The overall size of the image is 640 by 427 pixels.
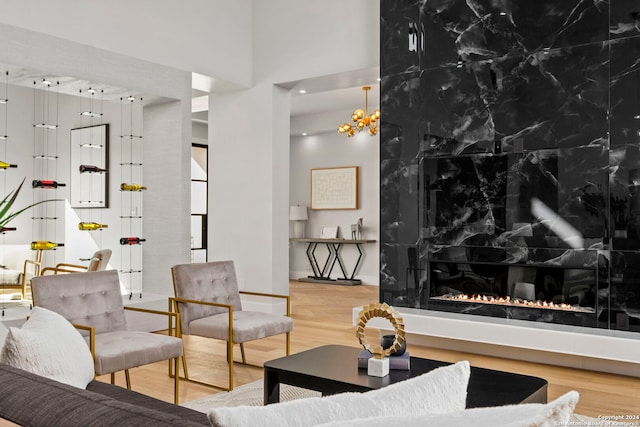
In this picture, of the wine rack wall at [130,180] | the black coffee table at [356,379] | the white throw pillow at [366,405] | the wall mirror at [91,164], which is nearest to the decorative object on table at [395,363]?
the black coffee table at [356,379]

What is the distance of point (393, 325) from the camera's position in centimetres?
258

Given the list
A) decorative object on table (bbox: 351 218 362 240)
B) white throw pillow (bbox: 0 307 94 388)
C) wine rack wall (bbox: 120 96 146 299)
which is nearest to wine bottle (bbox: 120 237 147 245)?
wine rack wall (bbox: 120 96 146 299)

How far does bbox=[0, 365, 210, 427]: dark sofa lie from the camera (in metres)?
1.02

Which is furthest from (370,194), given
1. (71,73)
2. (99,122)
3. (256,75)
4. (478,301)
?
(71,73)

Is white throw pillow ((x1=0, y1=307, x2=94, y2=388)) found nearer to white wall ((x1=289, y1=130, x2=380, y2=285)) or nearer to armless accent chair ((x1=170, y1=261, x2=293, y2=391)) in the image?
armless accent chair ((x1=170, y1=261, x2=293, y2=391))

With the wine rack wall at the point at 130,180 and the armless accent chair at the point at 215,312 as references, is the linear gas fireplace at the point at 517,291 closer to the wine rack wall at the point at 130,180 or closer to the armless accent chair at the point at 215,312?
the armless accent chair at the point at 215,312

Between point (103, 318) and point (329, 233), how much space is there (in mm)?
6836

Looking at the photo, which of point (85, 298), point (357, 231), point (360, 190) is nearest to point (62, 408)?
point (85, 298)

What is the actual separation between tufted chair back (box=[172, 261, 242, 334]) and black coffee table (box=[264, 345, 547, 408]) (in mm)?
1250

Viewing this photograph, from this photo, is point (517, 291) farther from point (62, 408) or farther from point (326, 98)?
point (326, 98)

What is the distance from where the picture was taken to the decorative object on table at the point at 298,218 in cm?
1018

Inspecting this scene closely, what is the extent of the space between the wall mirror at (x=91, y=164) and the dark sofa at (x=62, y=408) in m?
7.09

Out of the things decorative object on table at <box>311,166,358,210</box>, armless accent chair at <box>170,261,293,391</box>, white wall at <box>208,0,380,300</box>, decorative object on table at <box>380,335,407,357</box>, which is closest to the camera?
decorative object on table at <box>380,335,407,357</box>

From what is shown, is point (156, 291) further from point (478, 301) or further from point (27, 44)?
point (478, 301)
